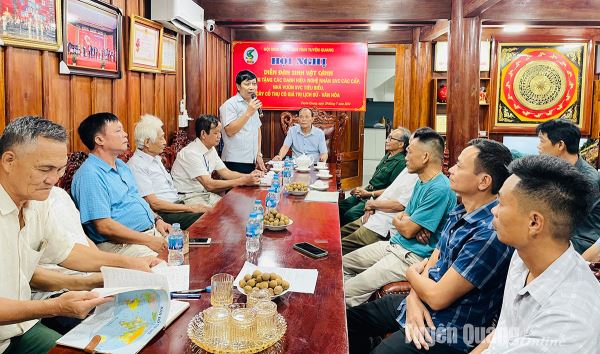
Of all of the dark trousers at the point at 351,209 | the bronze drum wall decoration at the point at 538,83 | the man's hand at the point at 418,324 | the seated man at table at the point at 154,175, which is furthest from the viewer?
the bronze drum wall decoration at the point at 538,83

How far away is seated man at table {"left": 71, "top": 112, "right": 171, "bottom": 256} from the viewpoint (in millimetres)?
2514

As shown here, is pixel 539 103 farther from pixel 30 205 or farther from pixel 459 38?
pixel 30 205

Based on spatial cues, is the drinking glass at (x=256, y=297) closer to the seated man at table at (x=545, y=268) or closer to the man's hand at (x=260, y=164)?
the seated man at table at (x=545, y=268)

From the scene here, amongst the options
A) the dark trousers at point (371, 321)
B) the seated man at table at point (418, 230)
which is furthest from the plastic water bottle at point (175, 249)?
the seated man at table at point (418, 230)

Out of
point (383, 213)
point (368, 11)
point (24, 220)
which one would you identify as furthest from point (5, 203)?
point (368, 11)

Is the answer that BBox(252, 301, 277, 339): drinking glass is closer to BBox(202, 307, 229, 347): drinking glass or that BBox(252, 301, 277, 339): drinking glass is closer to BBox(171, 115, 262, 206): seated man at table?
BBox(202, 307, 229, 347): drinking glass

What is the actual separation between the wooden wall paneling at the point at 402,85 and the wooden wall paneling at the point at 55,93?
497 cm

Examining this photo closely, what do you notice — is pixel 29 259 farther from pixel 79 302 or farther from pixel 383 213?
pixel 383 213

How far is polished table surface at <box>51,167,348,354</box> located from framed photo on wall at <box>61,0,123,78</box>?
1.14 metres

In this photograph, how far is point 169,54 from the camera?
4336 mm

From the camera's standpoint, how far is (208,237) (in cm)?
228

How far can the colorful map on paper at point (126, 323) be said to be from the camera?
51.0 inches

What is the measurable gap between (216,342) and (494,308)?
1020mm

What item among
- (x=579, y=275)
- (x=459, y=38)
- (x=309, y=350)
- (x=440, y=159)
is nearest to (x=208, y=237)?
(x=309, y=350)
